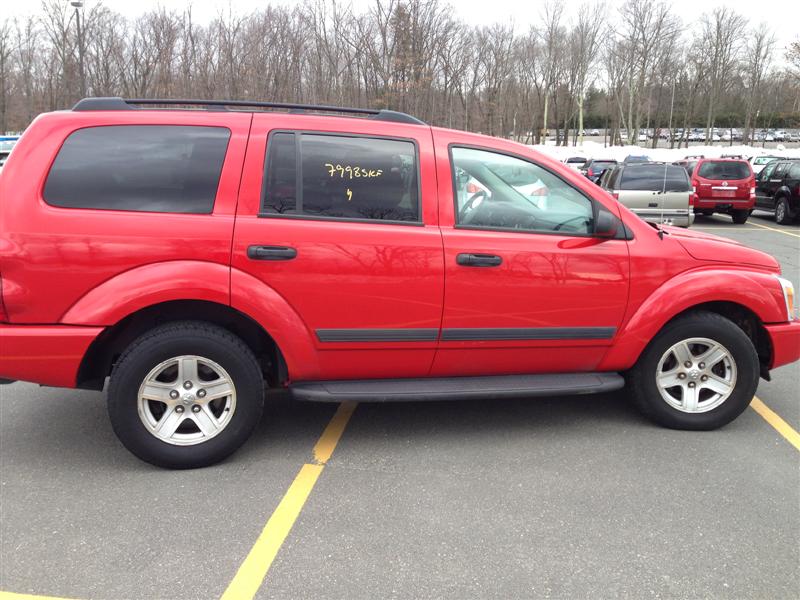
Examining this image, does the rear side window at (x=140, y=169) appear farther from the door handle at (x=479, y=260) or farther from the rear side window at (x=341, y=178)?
the door handle at (x=479, y=260)

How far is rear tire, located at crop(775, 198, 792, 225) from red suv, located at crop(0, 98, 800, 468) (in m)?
14.9

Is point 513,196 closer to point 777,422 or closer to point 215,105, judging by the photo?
point 215,105

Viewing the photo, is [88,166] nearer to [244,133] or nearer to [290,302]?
[244,133]

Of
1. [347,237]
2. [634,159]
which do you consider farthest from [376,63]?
[347,237]

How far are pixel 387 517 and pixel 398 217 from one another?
158 centimetres

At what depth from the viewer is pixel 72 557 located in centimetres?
267

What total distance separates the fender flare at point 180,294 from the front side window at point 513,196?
120 cm

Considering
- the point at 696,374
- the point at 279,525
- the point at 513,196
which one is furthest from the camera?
the point at 696,374

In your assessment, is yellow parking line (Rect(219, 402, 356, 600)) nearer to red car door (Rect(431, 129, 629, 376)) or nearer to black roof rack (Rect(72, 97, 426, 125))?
red car door (Rect(431, 129, 629, 376))

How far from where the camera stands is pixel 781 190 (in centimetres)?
1675

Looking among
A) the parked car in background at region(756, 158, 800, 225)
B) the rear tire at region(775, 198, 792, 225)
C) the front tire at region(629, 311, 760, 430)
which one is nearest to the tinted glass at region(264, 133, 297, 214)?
the front tire at region(629, 311, 760, 430)

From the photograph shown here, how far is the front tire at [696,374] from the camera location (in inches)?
151

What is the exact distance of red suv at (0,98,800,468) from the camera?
10.5 ft

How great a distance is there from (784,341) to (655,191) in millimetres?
9722
